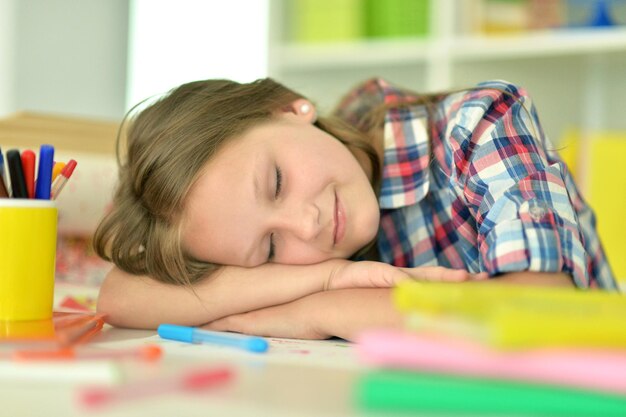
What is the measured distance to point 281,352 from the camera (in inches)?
28.0

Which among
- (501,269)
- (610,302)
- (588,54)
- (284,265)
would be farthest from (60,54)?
(610,302)

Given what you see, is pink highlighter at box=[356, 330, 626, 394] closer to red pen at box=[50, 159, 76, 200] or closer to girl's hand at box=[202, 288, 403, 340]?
girl's hand at box=[202, 288, 403, 340]

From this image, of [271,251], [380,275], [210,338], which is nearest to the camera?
[210,338]

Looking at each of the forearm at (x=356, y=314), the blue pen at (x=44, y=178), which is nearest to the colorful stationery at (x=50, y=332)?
the blue pen at (x=44, y=178)

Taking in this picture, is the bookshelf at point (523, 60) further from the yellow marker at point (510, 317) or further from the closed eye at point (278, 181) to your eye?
the yellow marker at point (510, 317)

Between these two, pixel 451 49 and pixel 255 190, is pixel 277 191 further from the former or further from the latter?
pixel 451 49

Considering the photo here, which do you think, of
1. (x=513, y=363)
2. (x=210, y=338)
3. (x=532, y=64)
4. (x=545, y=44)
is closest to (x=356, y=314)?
(x=210, y=338)

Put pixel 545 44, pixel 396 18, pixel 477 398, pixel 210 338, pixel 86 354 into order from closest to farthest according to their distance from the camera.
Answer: pixel 477 398, pixel 86 354, pixel 210 338, pixel 545 44, pixel 396 18

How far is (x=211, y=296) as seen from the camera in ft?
3.07

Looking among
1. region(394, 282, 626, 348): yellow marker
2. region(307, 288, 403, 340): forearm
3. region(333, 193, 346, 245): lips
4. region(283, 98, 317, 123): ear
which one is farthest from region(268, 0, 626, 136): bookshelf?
region(394, 282, 626, 348): yellow marker

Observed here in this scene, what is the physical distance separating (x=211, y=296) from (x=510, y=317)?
1.75 feet

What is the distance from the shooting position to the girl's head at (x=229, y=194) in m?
0.97

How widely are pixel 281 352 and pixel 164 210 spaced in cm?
36

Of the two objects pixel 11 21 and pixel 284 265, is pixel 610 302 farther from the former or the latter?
pixel 11 21
